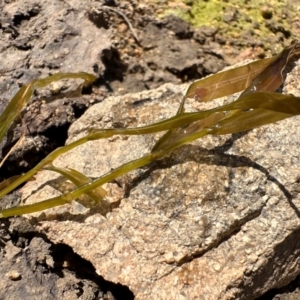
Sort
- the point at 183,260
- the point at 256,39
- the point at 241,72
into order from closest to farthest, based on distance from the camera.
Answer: the point at 183,260
the point at 241,72
the point at 256,39

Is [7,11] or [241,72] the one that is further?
[7,11]

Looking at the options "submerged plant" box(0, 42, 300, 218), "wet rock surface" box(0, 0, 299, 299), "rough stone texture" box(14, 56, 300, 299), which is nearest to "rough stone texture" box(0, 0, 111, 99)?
"wet rock surface" box(0, 0, 299, 299)

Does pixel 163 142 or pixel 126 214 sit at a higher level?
pixel 163 142

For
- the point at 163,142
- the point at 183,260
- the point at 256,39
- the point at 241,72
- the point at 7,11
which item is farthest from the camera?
the point at 256,39

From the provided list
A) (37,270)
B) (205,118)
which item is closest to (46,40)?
(205,118)

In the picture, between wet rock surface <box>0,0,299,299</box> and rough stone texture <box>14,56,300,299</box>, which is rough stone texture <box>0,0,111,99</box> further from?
rough stone texture <box>14,56,300,299</box>

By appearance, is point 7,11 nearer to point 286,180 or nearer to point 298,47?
point 298,47

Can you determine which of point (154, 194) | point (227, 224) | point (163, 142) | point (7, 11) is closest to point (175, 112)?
point (163, 142)
